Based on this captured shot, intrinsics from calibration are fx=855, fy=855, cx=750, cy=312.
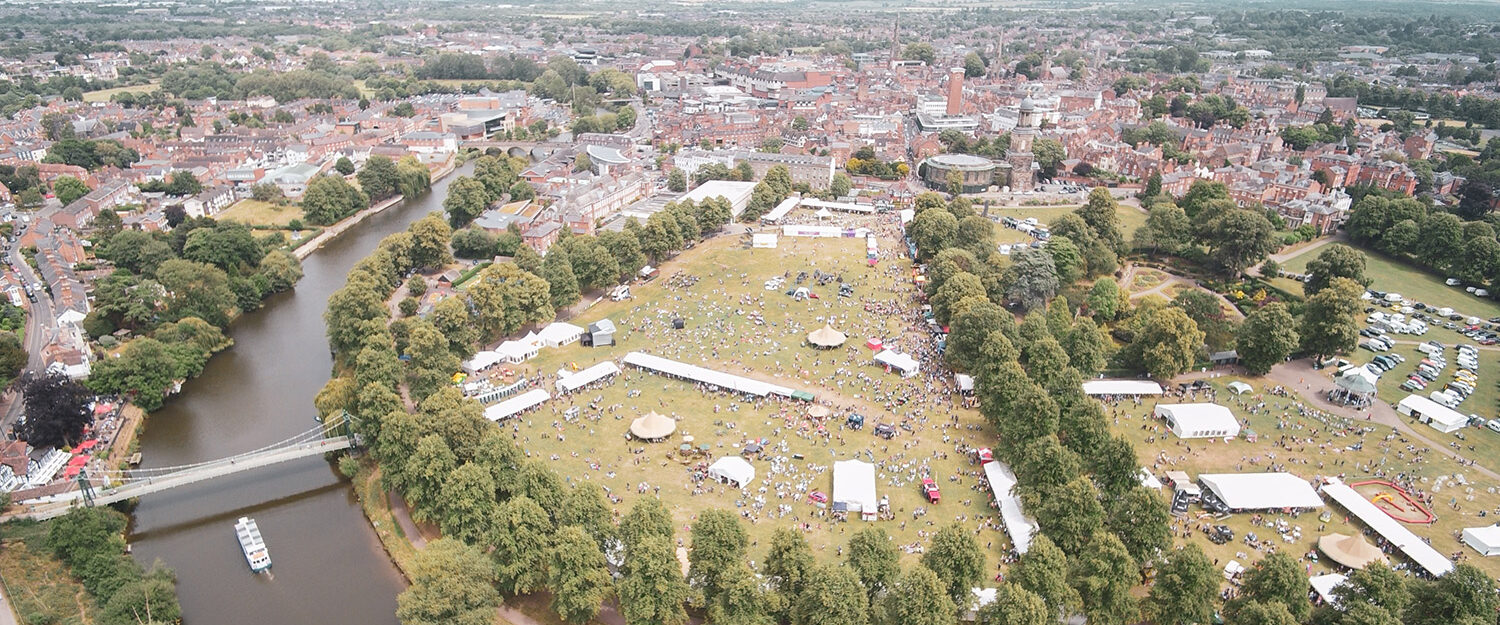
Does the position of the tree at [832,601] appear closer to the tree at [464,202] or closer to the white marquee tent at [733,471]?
the white marquee tent at [733,471]

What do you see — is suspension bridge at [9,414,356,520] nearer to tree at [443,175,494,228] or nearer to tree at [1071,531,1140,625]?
tree at [1071,531,1140,625]

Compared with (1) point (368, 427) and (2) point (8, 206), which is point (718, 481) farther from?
(2) point (8, 206)

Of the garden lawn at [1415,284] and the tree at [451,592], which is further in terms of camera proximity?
the garden lawn at [1415,284]

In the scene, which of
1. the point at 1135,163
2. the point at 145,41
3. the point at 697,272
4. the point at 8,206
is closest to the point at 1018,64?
the point at 1135,163

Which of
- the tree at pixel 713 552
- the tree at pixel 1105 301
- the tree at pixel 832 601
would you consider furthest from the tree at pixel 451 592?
the tree at pixel 1105 301

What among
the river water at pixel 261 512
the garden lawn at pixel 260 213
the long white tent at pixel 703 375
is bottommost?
the river water at pixel 261 512

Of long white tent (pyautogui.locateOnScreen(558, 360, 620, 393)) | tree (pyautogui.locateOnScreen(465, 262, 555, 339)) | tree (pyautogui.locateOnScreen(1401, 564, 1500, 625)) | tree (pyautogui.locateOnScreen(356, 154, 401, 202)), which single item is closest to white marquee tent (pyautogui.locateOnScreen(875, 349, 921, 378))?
long white tent (pyautogui.locateOnScreen(558, 360, 620, 393))
